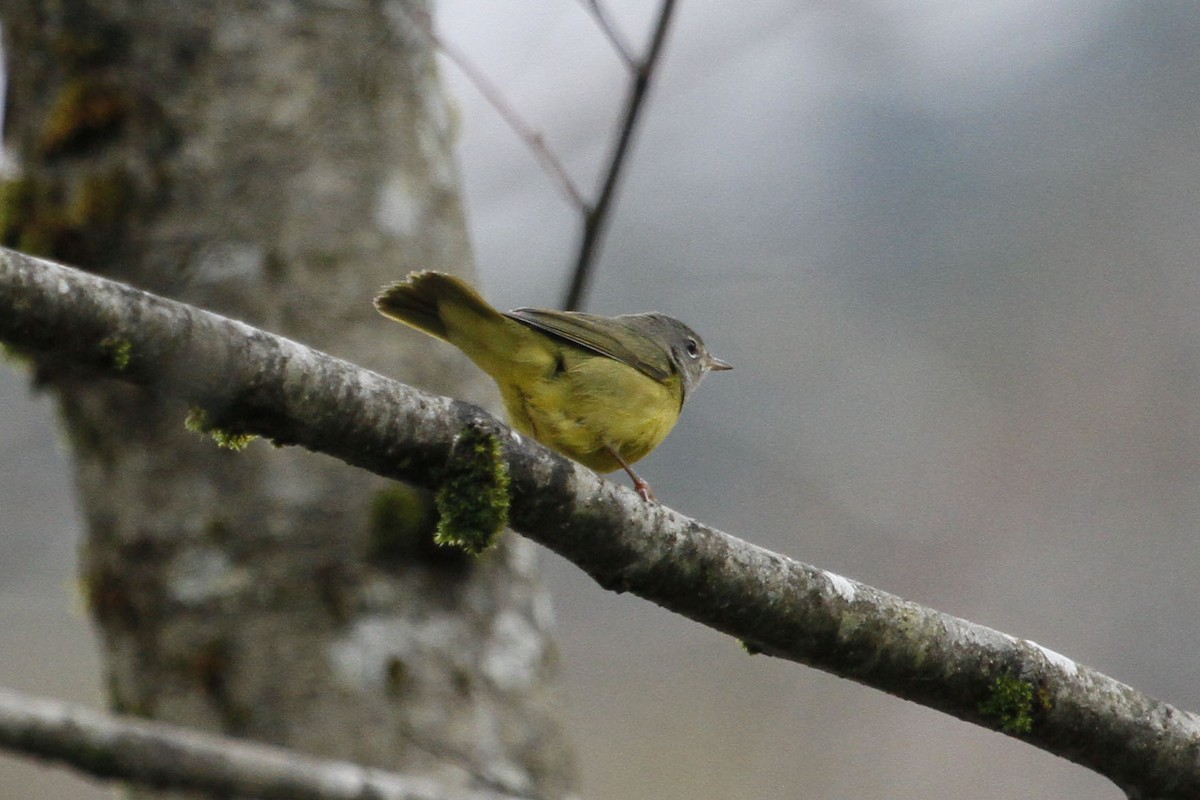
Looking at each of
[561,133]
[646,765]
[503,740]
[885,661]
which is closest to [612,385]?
[561,133]

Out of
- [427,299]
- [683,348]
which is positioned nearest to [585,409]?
[427,299]

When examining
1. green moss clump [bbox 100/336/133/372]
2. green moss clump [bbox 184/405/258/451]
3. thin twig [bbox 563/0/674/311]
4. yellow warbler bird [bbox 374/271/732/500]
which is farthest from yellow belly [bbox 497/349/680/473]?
green moss clump [bbox 100/336/133/372]

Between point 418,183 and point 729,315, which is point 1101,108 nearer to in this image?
point 729,315

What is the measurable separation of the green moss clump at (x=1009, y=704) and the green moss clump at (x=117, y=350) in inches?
75.8

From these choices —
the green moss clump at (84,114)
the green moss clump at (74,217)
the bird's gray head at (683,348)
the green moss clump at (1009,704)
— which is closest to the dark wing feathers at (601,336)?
the bird's gray head at (683,348)

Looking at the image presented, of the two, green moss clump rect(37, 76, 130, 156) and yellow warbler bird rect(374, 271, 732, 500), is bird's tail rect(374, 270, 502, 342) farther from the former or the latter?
green moss clump rect(37, 76, 130, 156)

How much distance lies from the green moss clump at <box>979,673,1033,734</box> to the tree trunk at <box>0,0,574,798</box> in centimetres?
160

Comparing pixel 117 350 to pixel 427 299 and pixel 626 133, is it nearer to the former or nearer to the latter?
pixel 626 133

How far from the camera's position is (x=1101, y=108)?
13875mm

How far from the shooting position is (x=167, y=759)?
1.93m

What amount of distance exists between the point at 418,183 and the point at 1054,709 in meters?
2.83

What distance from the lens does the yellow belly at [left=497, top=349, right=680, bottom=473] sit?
442 cm

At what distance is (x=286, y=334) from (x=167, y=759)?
2.34 metres

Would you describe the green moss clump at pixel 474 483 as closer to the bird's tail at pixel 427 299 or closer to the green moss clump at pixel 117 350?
the green moss clump at pixel 117 350
